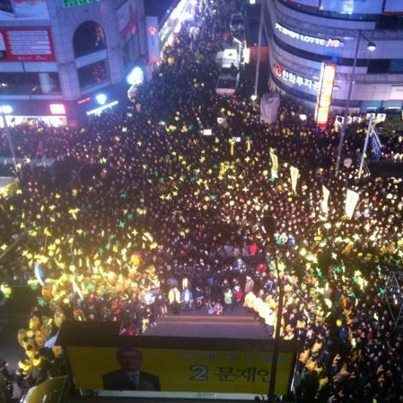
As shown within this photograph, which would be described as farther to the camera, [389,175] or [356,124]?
[356,124]

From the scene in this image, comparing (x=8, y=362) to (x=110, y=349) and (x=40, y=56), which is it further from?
(x=40, y=56)

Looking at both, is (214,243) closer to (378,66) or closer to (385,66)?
(378,66)

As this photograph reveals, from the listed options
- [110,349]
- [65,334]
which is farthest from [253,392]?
[65,334]

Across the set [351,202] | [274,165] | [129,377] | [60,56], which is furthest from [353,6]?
[129,377]

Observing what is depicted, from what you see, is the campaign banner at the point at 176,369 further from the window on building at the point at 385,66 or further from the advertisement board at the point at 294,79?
the window on building at the point at 385,66

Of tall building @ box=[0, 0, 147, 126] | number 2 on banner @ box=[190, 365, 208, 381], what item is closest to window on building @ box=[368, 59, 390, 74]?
tall building @ box=[0, 0, 147, 126]

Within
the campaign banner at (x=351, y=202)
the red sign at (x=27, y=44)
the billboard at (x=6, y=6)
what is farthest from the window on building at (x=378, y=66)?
the billboard at (x=6, y=6)
